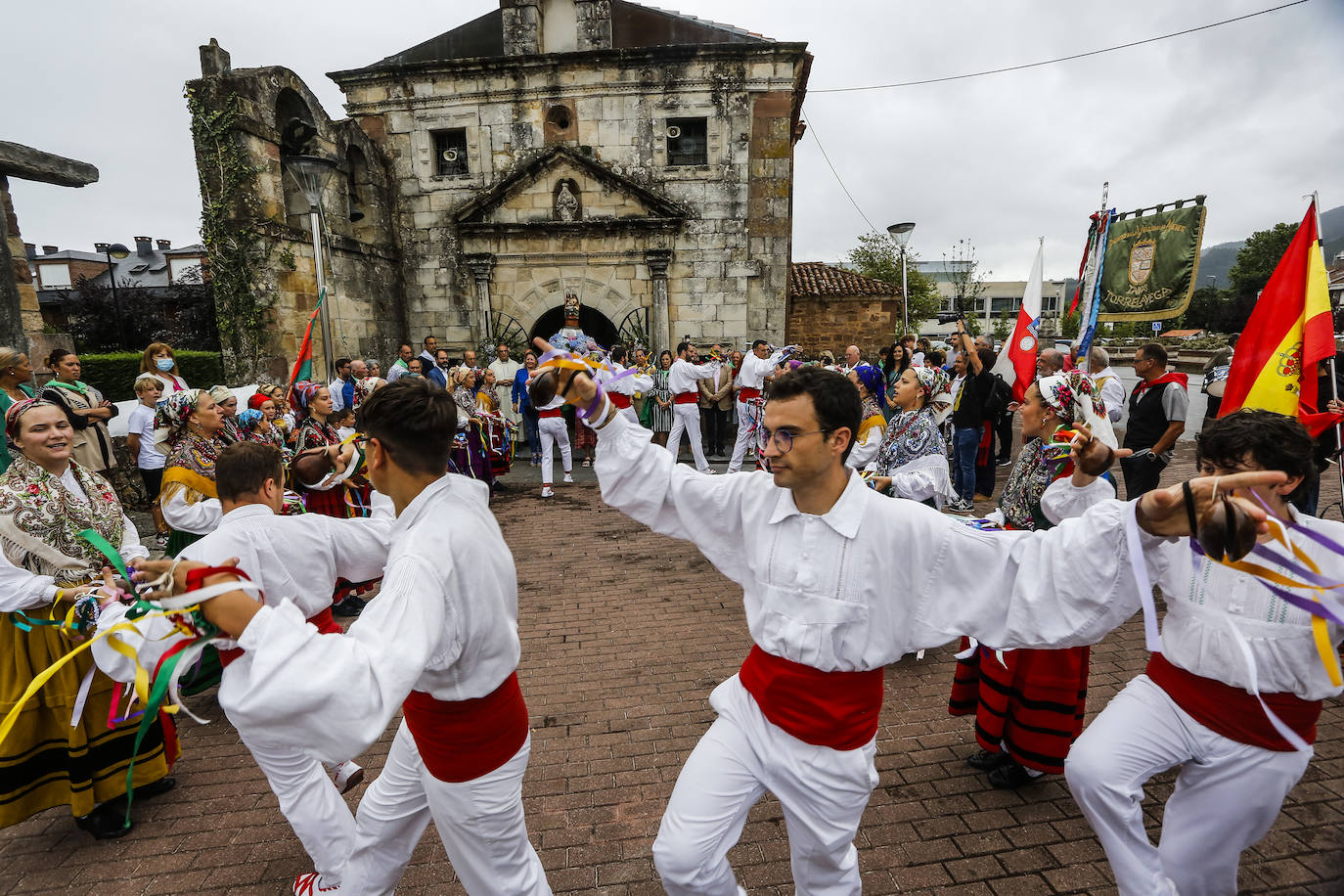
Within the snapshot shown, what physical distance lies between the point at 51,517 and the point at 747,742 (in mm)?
3209

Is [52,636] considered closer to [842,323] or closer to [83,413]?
[83,413]

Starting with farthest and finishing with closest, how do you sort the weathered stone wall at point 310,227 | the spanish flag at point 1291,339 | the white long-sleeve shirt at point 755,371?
1. the weathered stone wall at point 310,227
2. the white long-sleeve shirt at point 755,371
3. the spanish flag at point 1291,339

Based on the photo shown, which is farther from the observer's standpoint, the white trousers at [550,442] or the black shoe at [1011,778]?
the white trousers at [550,442]

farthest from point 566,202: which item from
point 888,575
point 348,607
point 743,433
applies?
point 888,575

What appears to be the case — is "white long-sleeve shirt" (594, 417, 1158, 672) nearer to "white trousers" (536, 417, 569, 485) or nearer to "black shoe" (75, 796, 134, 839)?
"black shoe" (75, 796, 134, 839)

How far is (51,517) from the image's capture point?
2879 millimetres

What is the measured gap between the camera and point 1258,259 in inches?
1686

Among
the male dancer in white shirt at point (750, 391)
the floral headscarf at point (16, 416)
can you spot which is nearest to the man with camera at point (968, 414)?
the male dancer in white shirt at point (750, 391)

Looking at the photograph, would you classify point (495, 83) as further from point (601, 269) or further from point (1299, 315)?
point (1299, 315)

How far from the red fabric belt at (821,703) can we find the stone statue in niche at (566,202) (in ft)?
45.2

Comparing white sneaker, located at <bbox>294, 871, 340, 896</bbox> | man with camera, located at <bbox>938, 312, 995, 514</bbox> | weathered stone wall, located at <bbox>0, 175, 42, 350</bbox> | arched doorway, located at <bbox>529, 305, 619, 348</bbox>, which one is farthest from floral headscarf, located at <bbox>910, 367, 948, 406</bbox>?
arched doorway, located at <bbox>529, 305, 619, 348</bbox>

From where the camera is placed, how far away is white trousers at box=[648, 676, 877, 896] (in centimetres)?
202

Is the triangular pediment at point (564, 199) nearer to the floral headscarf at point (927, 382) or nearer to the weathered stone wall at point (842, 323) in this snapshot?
the weathered stone wall at point (842, 323)

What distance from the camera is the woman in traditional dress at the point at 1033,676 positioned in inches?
120
